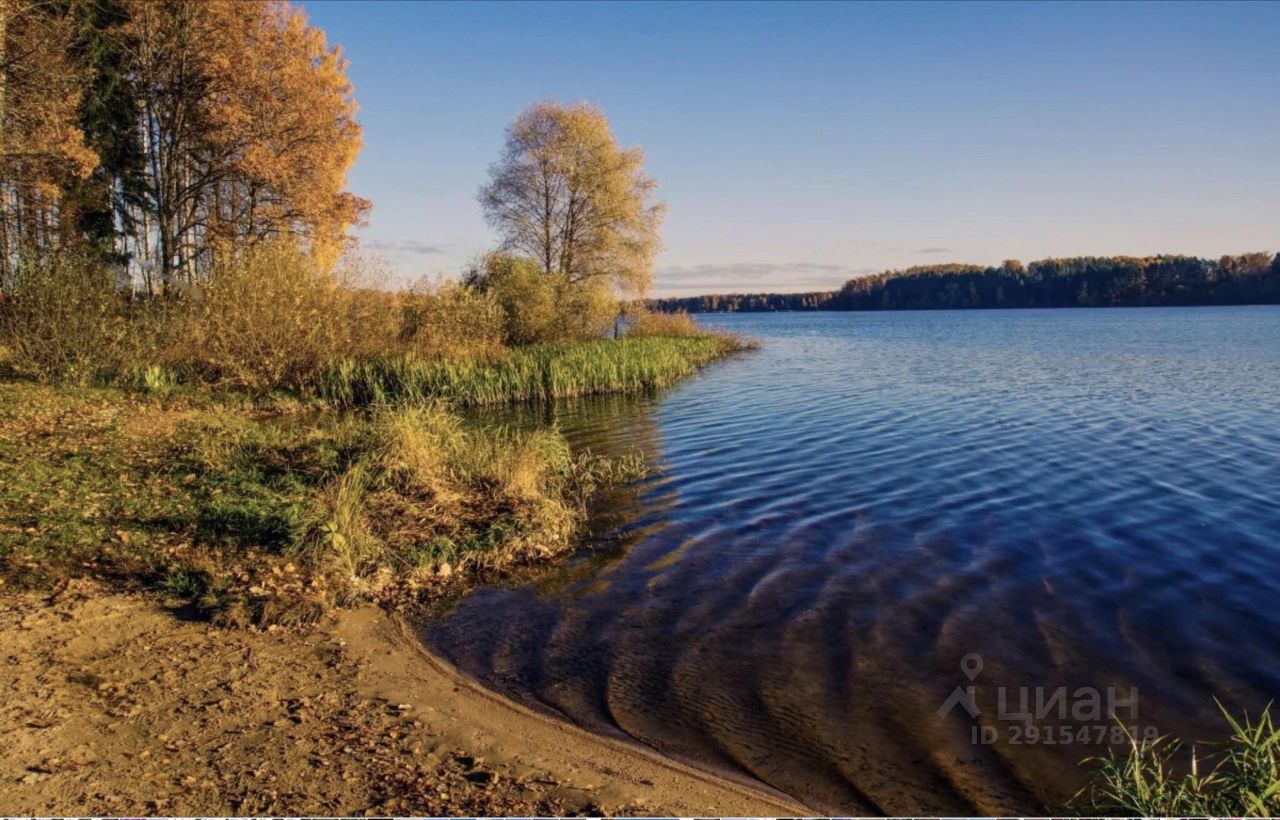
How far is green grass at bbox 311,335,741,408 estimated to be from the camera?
20688 millimetres

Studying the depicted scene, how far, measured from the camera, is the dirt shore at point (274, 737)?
389 centimetres

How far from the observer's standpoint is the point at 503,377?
22484 millimetres

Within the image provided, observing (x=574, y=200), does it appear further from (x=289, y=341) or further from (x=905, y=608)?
(x=905, y=608)

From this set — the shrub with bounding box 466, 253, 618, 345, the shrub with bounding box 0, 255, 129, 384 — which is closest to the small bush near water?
the shrub with bounding box 0, 255, 129, 384

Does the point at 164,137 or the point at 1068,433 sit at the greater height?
the point at 164,137

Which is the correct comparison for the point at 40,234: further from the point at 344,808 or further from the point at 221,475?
the point at 344,808

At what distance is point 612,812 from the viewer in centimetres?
Answer: 392

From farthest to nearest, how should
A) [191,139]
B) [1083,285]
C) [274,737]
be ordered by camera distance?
[1083,285], [191,139], [274,737]

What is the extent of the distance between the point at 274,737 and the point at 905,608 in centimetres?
528

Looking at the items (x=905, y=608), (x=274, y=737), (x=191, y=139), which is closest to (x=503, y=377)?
(x=191, y=139)

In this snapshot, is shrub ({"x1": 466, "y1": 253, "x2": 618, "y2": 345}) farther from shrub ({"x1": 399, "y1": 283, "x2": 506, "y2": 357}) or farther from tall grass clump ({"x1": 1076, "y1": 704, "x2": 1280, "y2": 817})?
tall grass clump ({"x1": 1076, "y1": 704, "x2": 1280, "y2": 817})

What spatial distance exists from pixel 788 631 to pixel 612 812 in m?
3.08

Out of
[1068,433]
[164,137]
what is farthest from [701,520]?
[164,137]

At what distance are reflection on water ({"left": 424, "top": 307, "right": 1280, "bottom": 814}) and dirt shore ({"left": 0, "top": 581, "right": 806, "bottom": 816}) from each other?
0.60 metres
